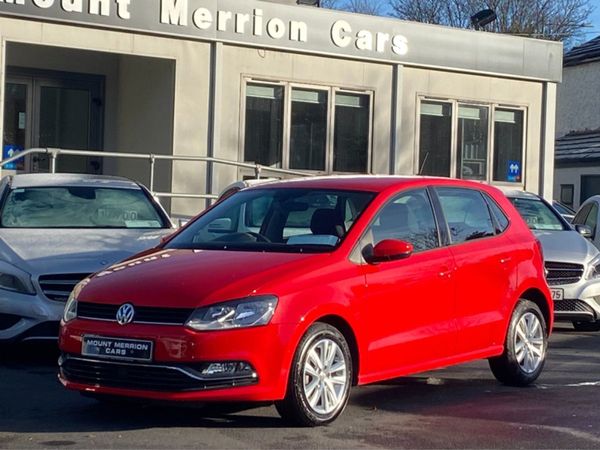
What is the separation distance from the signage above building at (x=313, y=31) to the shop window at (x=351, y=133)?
0.77m

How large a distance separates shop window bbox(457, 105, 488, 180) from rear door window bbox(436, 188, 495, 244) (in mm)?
11243

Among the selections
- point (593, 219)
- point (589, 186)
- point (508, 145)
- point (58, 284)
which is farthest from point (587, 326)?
point (589, 186)

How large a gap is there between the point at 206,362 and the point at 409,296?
1.81m

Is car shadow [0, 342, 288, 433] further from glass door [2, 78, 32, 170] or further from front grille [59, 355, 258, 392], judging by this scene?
glass door [2, 78, 32, 170]

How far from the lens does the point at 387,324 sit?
8094 mm

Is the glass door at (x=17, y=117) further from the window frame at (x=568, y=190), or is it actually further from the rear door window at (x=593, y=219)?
the window frame at (x=568, y=190)

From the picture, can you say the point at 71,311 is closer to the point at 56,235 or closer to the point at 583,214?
the point at 56,235

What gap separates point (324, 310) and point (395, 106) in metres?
12.6

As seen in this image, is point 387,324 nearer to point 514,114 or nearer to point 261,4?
point 261,4

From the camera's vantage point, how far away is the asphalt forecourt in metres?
7.25

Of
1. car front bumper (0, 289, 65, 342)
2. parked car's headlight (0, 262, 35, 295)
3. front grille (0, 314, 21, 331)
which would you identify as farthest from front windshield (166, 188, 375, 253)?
front grille (0, 314, 21, 331)

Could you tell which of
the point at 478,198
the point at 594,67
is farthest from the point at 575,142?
the point at 478,198

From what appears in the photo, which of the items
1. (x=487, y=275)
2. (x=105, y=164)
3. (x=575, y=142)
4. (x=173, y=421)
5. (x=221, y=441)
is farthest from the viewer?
(x=575, y=142)

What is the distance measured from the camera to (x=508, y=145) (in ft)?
70.5
